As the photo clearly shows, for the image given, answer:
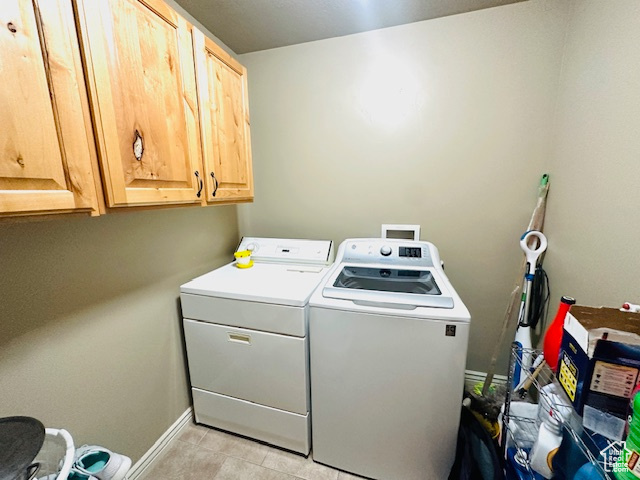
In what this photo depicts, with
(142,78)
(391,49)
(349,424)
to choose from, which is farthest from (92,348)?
(391,49)

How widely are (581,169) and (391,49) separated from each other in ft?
4.12

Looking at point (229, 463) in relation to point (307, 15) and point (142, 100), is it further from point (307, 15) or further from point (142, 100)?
point (307, 15)

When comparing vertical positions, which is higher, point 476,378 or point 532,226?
point 532,226

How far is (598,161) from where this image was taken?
3.48ft

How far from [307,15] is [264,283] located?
1588mm

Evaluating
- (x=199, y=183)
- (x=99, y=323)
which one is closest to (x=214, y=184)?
(x=199, y=183)

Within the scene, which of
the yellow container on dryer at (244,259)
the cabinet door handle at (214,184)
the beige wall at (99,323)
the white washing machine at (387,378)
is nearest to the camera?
the beige wall at (99,323)

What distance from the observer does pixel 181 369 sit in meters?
1.52

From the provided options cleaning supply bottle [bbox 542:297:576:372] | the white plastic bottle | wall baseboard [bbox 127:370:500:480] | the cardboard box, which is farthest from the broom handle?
the cardboard box

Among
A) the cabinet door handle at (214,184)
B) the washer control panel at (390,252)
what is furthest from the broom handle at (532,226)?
the cabinet door handle at (214,184)

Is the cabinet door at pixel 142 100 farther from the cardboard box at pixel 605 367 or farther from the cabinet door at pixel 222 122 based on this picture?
the cardboard box at pixel 605 367

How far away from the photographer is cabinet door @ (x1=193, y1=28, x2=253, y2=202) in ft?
3.93

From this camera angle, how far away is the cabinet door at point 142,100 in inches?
30.3

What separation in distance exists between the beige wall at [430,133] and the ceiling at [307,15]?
67 millimetres
